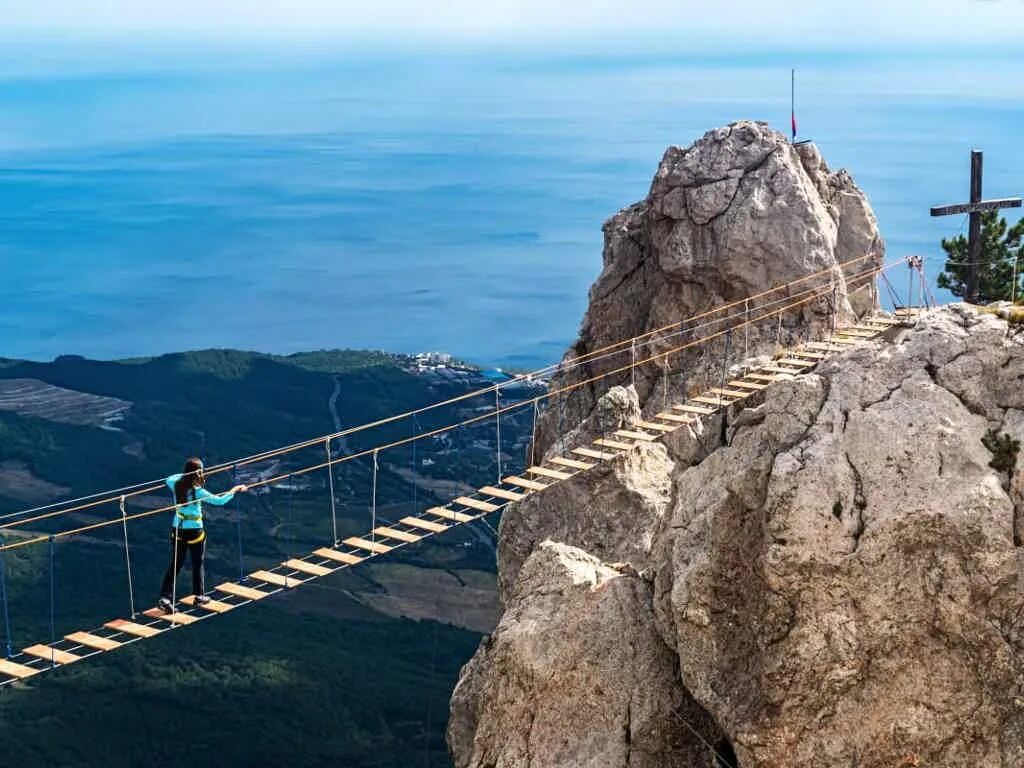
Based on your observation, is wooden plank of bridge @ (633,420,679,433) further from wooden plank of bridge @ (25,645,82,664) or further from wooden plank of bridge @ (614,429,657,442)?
wooden plank of bridge @ (25,645,82,664)

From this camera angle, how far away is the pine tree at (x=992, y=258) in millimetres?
57344

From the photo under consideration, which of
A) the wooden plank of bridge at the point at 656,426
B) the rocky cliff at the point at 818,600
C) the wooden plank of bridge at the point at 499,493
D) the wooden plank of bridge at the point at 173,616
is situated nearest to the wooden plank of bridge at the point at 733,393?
the wooden plank of bridge at the point at 656,426

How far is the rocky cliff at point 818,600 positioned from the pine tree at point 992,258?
114ft

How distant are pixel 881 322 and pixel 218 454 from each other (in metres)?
142

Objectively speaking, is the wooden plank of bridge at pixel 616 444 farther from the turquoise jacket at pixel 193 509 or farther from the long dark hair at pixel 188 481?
the long dark hair at pixel 188 481

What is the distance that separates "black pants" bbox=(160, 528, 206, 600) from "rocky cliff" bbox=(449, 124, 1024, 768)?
218 inches

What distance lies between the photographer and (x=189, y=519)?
26641 mm

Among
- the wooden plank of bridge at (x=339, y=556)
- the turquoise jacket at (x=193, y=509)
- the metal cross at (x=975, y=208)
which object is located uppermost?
the metal cross at (x=975, y=208)

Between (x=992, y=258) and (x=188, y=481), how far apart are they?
41.1 metres

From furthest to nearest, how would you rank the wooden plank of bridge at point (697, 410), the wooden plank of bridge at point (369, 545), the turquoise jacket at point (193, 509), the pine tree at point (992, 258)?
the pine tree at point (992, 258) < the wooden plank of bridge at point (697, 410) < the wooden plank of bridge at point (369, 545) < the turquoise jacket at point (193, 509)

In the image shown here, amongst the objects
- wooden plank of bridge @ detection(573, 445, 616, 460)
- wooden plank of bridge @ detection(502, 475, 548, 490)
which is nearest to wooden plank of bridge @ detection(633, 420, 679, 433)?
wooden plank of bridge @ detection(573, 445, 616, 460)

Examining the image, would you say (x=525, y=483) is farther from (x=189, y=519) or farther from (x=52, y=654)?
(x=52, y=654)

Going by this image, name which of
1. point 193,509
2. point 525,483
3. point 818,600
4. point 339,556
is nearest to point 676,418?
point 525,483

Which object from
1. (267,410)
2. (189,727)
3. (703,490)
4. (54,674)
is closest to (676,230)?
(703,490)
